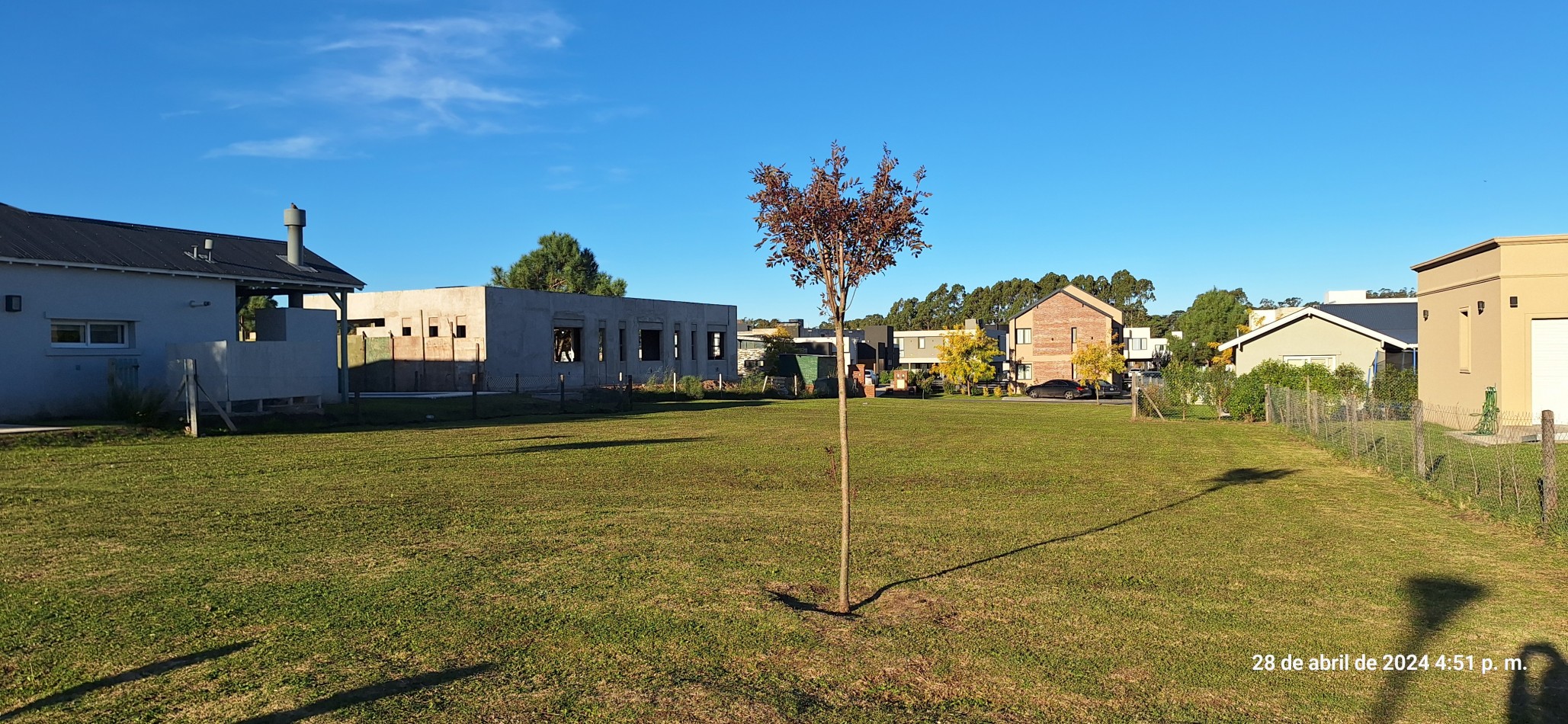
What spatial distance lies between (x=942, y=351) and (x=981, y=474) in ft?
173

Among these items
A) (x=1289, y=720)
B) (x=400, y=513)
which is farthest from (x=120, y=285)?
(x=1289, y=720)

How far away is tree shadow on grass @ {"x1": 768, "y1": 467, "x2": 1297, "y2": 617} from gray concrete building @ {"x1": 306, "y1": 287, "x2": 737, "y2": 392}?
24509 mm

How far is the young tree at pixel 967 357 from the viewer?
2581 inches

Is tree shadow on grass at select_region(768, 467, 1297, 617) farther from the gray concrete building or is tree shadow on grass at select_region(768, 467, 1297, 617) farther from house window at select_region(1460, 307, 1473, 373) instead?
the gray concrete building

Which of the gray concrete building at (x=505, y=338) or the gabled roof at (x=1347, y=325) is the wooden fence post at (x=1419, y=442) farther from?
the gabled roof at (x=1347, y=325)

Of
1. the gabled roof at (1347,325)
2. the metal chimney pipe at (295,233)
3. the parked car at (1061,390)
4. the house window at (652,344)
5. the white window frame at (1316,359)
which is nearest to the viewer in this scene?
the metal chimney pipe at (295,233)

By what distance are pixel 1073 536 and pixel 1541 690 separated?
471cm

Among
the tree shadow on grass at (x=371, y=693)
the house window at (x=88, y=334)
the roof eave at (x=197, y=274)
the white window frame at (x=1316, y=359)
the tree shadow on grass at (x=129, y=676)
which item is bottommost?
the tree shadow on grass at (x=371, y=693)

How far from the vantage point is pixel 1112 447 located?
68.8 feet

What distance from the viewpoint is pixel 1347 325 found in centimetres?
3972

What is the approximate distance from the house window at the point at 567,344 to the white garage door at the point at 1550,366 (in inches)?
1488

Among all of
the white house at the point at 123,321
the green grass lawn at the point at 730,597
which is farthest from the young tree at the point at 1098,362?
the green grass lawn at the point at 730,597

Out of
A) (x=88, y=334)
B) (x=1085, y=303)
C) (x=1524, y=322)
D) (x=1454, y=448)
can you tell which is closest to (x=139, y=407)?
(x=88, y=334)

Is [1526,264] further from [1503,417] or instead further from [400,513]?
[400,513]
